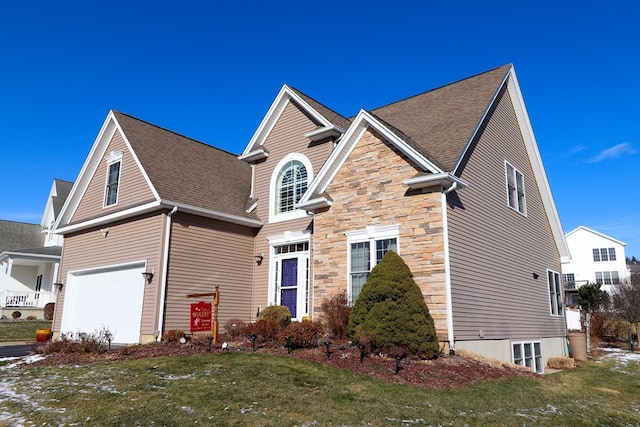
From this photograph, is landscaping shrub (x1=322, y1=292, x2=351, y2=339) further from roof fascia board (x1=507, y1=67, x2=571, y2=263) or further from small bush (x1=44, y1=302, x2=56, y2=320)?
small bush (x1=44, y1=302, x2=56, y2=320)

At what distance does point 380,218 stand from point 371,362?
4031 mm

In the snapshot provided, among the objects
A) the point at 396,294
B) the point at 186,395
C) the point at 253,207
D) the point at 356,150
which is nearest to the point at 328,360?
the point at 396,294

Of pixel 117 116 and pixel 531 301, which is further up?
pixel 117 116

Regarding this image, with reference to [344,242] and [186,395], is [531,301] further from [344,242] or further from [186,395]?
[186,395]

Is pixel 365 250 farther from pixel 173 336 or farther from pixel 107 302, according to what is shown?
pixel 107 302

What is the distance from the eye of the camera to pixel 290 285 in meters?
15.5

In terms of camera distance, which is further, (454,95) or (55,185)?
(55,185)

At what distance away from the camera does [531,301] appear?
15.6m

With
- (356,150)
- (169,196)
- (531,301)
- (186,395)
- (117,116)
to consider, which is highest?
(117,116)

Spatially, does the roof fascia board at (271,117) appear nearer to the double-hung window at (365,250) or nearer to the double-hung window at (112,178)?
the double-hung window at (112,178)

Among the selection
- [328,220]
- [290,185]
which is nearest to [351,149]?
[328,220]

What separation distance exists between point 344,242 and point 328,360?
13.3 ft

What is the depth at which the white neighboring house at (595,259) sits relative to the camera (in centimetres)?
5197

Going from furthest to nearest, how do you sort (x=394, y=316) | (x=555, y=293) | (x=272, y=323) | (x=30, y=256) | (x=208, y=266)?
(x=30, y=256) → (x=555, y=293) → (x=208, y=266) → (x=272, y=323) → (x=394, y=316)
